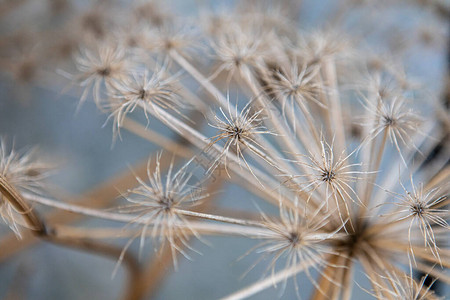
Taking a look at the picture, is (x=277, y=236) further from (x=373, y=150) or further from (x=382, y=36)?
(x=382, y=36)

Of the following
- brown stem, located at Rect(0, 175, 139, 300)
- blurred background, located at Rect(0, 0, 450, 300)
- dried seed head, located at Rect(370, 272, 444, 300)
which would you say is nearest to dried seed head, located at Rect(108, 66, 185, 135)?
brown stem, located at Rect(0, 175, 139, 300)

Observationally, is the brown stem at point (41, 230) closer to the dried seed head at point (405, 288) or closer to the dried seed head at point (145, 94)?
the dried seed head at point (145, 94)

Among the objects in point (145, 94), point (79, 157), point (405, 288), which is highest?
point (79, 157)

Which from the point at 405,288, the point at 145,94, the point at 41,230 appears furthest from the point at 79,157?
the point at 405,288


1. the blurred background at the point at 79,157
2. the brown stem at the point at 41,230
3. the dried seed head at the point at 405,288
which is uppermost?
the blurred background at the point at 79,157

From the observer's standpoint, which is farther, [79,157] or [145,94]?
[79,157]

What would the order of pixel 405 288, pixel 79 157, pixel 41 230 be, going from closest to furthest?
pixel 405 288 < pixel 41 230 < pixel 79 157

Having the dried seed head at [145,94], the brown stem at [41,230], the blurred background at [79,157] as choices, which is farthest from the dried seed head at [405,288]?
the blurred background at [79,157]

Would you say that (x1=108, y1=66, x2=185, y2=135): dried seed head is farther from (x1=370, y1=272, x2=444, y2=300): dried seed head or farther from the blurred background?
the blurred background

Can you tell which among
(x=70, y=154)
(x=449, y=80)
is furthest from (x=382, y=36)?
(x=70, y=154)

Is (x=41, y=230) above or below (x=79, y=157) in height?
below

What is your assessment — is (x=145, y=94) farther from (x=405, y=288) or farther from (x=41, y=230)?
(x=405, y=288)
